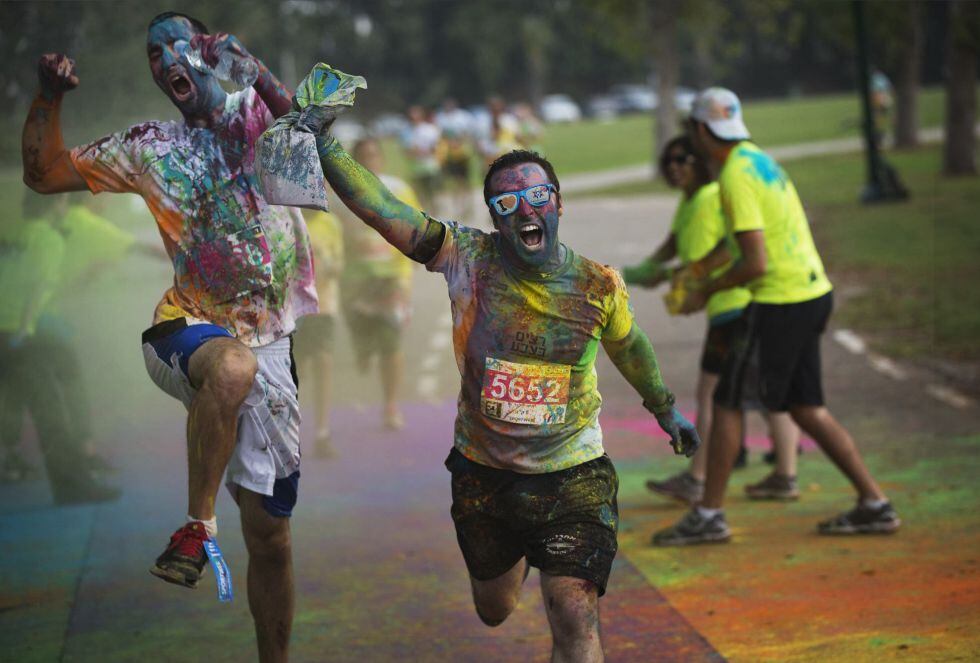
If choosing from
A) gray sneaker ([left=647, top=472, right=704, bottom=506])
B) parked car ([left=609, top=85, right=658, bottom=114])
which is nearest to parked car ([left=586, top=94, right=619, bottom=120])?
parked car ([left=609, top=85, right=658, bottom=114])

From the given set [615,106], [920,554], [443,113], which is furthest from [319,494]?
[615,106]

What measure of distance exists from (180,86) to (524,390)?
1467mm

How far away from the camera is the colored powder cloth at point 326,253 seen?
29.6ft

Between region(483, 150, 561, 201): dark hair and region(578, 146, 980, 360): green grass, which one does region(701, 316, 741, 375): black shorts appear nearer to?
region(483, 150, 561, 201): dark hair

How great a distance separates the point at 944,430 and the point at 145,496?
195 inches

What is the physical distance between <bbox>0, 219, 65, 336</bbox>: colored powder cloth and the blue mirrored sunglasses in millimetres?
4129

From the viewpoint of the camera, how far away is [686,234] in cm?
748

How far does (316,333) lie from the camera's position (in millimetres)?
9305

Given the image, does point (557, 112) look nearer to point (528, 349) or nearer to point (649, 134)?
point (649, 134)

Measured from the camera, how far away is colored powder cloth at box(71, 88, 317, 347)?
4.43m

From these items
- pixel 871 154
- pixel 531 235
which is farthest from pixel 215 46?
pixel 871 154

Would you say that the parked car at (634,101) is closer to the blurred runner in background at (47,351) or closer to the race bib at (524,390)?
the blurred runner in background at (47,351)

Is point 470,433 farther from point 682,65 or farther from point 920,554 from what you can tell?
point 682,65

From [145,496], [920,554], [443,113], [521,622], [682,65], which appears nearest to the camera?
[521,622]
